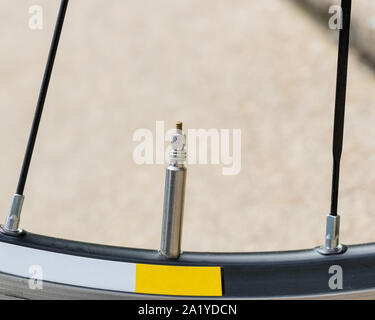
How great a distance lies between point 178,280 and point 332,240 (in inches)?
2.5

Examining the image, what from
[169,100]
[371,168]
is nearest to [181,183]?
[371,168]

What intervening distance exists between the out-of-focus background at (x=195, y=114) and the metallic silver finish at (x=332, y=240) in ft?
1.21

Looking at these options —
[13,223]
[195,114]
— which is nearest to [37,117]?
[13,223]

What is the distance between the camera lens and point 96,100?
0.87 meters

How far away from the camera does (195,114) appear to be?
0.81 meters

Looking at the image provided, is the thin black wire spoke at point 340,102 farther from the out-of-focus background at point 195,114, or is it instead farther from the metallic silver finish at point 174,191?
the out-of-focus background at point 195,114

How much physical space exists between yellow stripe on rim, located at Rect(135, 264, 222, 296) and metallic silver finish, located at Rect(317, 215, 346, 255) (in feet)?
0.14

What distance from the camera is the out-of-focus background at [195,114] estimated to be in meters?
0.69

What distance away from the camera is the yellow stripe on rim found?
8.5 inches

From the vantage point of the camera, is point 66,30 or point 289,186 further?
point 66,30

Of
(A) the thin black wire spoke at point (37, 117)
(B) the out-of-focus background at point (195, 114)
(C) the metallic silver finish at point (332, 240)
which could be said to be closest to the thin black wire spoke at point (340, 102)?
(C) the metallic silver finish at point (332, 240)

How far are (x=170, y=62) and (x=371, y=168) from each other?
36cm
